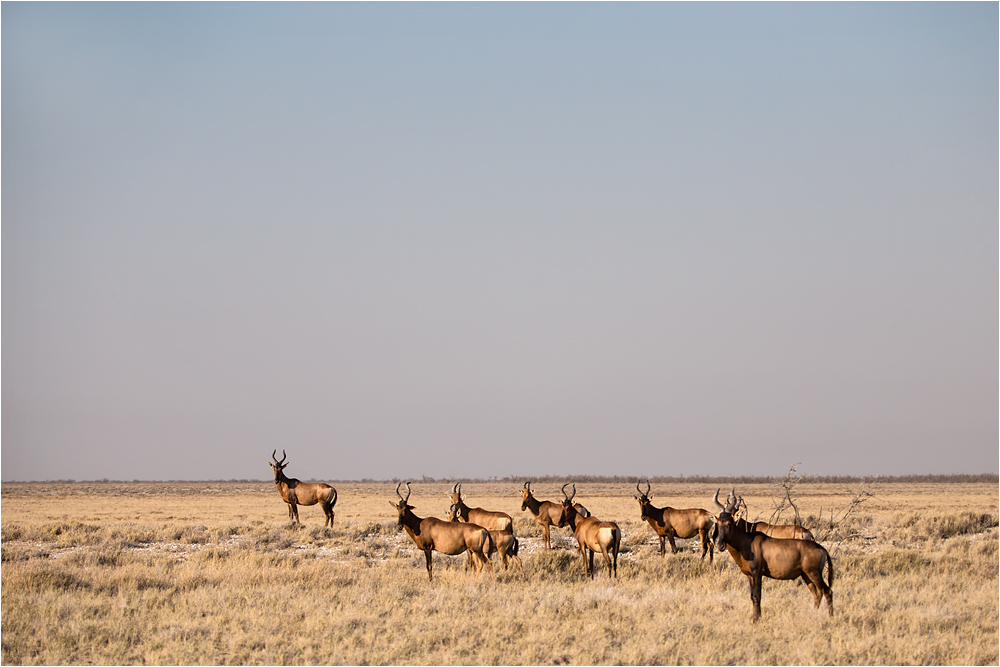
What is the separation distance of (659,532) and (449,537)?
6.71 metres

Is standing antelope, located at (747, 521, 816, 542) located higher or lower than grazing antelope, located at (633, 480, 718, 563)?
higher

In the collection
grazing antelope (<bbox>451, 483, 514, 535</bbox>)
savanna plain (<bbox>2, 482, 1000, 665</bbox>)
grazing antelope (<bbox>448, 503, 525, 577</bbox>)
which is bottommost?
savanna plain (<bbox>2, 482, 1000, 665</bbox>)

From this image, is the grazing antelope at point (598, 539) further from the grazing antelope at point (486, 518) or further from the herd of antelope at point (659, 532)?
the grazing antelope at point (486, 518)

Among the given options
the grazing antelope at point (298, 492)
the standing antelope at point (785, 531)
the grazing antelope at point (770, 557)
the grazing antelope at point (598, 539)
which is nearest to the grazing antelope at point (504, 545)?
the grazing antelope at point (598, 539)

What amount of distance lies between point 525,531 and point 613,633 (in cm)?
1497

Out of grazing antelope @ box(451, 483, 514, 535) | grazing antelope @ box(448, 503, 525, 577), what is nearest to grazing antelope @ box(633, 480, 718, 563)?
grazing antelope @ box(451, 483, 514, 535)

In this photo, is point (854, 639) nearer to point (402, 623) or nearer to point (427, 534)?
point (402, 623)

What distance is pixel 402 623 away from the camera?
12.7 meters

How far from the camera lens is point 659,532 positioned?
842 inches

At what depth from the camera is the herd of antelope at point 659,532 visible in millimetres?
12922

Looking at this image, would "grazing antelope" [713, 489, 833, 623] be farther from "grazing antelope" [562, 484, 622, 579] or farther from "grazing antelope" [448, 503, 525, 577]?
"grazing antelope" [448, 503, 525, 577]

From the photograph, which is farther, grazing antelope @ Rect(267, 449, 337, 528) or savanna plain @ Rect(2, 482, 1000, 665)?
grazing antelope @ Rect(267, 449, 337, 528)

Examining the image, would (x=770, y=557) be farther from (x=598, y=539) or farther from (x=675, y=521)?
(x=675, y=521)

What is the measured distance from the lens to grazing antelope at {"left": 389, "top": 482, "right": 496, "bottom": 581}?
16.8 metres
